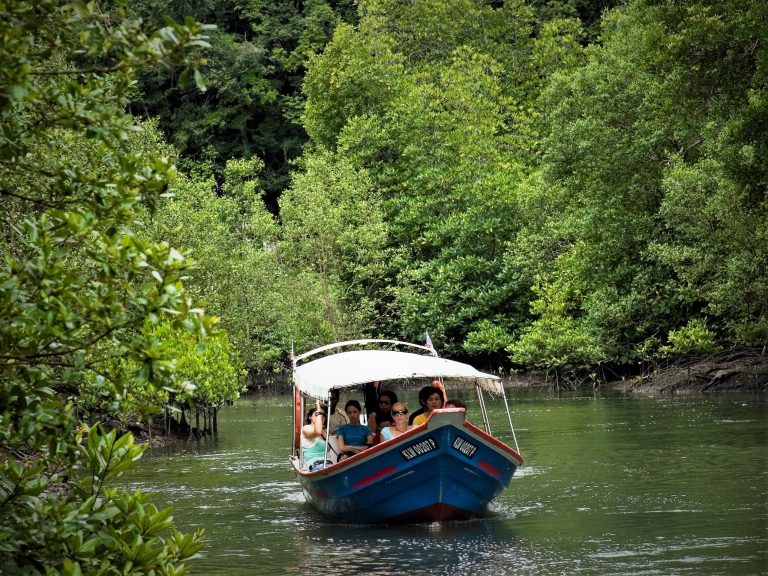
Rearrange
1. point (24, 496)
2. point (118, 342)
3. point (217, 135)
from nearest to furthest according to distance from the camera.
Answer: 1. point (24, 496)
2. point (118, 342)
3. point (217, 135)

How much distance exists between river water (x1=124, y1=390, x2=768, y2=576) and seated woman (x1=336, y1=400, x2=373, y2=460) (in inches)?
44.5

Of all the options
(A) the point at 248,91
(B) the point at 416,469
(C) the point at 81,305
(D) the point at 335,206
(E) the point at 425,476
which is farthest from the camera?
(A) the point at 248,91

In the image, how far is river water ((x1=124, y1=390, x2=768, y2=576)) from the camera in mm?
13625

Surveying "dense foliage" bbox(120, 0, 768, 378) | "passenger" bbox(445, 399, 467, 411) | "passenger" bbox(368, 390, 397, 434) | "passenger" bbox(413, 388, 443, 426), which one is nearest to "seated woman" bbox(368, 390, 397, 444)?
"passenger" bbox(368, 390, 397, 434)

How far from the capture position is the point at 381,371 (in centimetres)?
1698

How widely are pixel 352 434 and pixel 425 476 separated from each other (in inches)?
92.8

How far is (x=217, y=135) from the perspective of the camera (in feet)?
224

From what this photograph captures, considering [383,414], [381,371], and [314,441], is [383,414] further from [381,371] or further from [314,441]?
[381,371]

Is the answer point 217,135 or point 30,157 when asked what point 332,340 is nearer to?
point 217,135

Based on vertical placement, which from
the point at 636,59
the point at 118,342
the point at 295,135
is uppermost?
the point at 295,135

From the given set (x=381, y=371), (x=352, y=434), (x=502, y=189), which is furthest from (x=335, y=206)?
(x=381, y=371)

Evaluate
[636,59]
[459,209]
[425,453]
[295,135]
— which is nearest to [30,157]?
[425,453]

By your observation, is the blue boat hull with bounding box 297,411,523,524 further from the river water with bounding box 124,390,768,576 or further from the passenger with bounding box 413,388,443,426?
the passenger with bounding box 413,388,443,426

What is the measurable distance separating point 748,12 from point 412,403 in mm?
19731
